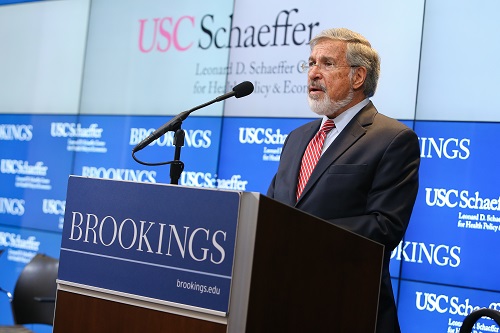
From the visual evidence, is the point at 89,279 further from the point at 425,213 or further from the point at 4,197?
the point at 4,197

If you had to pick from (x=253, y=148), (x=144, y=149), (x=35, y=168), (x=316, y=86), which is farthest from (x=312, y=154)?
(x=35, y=168)

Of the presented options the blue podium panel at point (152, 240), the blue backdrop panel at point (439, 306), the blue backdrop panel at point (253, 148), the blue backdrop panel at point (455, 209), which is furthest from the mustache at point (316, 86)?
the blue backdrop panel at point (253, 148)

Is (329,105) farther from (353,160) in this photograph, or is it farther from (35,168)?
(35,168)

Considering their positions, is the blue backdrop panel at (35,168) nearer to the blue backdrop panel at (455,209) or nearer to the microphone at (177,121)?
the blue backdrop panel at (455,209)

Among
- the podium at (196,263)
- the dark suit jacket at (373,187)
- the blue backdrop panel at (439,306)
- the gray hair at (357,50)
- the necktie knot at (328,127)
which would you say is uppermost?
the gray hair at (357,50)

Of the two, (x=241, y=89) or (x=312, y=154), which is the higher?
(x=241, y=89)

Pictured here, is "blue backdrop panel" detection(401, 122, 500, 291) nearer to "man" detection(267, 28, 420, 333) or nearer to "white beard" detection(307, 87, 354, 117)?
"man" detection(267, 28, 420, 333)

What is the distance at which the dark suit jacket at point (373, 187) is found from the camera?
2387 mm

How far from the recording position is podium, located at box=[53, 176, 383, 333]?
5.45 feet

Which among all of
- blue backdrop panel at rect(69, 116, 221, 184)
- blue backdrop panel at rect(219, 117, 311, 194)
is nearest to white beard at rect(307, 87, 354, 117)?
blue backdrop panel at rect(219, 117, 311, 194)

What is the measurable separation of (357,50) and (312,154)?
44 cm

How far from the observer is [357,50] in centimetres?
283

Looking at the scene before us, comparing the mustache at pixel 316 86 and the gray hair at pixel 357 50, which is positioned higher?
the gray hair at pixel 357 50

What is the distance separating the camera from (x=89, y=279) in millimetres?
1906
